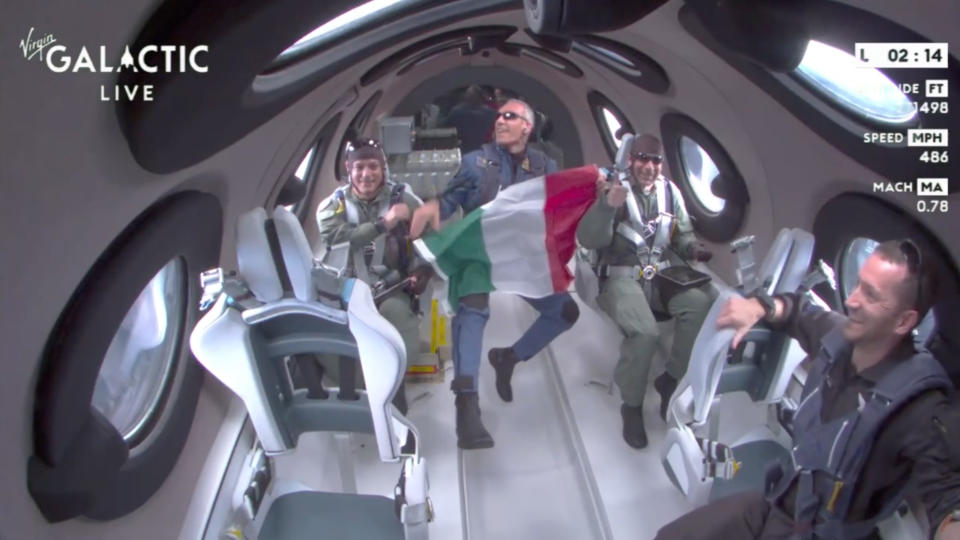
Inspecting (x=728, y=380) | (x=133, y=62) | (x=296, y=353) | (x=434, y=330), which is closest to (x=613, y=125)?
(x=434, y=330)

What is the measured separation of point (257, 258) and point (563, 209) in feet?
4.55

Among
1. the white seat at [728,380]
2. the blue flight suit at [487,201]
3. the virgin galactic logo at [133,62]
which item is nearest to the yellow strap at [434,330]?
the blue flight suit at [487,201]

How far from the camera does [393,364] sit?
72.6 inches

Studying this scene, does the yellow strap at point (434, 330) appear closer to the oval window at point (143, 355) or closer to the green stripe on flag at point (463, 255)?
the green stripe on flag at point (463, 255)

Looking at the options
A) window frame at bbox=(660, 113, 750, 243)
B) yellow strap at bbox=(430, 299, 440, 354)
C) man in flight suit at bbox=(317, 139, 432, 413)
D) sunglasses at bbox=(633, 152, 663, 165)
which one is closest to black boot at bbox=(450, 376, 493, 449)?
man in flight suit at bbox=(317, 139, 432, 413)

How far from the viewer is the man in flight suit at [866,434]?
1374 mm

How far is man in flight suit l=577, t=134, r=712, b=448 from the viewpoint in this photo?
2838 millimetres

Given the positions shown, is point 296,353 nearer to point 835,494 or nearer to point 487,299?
point 487,299

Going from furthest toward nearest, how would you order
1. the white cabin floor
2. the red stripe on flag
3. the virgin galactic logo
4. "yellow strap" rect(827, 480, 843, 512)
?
the red stripe on flag < the white cabin floor < "yellow strap" rect(827, 480, 843, 512) < the virgin galactic logo

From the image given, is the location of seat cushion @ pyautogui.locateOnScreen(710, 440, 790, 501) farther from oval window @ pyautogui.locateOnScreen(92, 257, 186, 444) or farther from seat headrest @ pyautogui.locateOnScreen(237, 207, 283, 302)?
oval window @ pyautogui.locateOnScreen(92, 257, 186, 444)

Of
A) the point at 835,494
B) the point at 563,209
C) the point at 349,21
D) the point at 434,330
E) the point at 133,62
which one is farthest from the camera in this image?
the point at 434,330

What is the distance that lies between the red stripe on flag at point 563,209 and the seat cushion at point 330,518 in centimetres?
122

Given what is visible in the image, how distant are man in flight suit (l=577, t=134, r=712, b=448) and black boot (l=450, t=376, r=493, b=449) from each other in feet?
2.10

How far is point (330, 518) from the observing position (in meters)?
2.06
